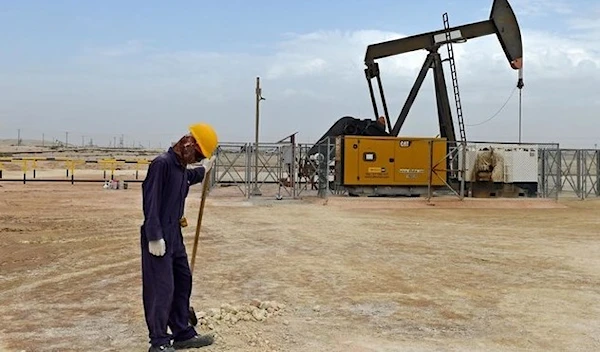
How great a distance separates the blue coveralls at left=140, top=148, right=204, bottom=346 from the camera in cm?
469

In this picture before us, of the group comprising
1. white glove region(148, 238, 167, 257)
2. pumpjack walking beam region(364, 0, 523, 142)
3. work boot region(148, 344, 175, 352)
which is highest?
pumpjack walking beam region(364, 0, 523, 142)

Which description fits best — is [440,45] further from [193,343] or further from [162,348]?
[162,348]

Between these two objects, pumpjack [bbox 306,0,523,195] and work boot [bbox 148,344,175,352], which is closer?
work boot [bbox 148,344,175,352]

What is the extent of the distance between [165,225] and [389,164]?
58.4 ft

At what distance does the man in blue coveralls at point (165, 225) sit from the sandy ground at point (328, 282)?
644 mm

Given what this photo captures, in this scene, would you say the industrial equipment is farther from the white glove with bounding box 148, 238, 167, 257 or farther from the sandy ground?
the white glove with bounding box 148, 238, 167, 257

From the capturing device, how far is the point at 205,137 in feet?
16.2

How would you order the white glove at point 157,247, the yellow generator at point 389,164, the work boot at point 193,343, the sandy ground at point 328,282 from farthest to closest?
the yellow generator at point 389,164
the sandy ground at point 328,282
the work boot at point 193,343
the white glove at point 157,247

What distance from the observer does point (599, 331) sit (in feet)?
19.6

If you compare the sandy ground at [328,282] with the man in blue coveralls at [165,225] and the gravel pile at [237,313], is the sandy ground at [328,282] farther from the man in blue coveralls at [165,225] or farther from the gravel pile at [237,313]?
the man in blue coveralls at [165,225]

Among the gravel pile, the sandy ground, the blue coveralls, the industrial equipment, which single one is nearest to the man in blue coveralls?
the blue coveralls

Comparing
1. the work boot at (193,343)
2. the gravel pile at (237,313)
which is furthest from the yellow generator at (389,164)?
the work boot at (193,343)

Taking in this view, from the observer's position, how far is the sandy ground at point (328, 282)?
5.68 meters

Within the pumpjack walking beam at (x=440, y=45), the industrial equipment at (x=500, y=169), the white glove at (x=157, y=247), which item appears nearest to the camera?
the white glove at (x=157, y=247)
